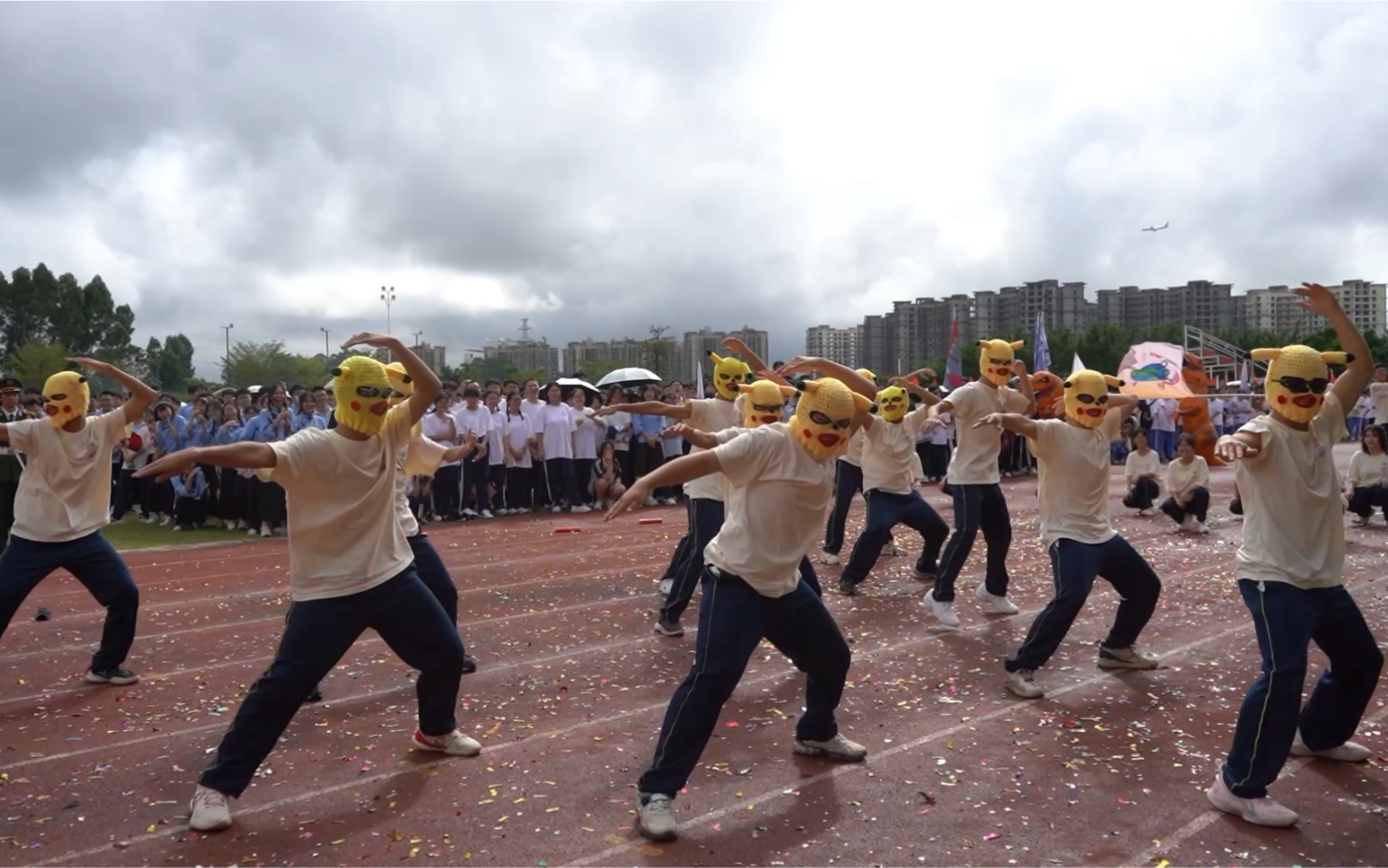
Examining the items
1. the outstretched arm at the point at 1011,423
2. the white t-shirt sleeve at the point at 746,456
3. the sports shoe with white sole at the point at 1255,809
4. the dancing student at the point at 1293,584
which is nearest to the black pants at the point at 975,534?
the outstretched arm at the point at 1011,423

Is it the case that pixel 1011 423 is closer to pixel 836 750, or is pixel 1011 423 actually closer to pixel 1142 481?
pixel 836 750

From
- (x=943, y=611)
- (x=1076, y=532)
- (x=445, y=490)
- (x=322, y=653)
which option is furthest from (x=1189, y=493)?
(x=322, y=653)

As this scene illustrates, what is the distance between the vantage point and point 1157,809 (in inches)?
193

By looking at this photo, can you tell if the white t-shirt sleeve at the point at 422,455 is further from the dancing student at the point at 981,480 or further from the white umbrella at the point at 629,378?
the white umbrella at the point at 629,378

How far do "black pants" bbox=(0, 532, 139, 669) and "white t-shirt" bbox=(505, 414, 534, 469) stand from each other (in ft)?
32.9

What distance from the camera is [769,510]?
4969 mm

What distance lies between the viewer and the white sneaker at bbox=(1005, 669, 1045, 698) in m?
6.59

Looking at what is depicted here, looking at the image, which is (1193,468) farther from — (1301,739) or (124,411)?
(124,411)

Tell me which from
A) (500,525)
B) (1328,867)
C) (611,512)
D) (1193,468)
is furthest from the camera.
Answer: (500,525)

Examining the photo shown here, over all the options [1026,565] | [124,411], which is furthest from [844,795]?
[1026,565]

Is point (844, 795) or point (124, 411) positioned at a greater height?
point (124, 411)

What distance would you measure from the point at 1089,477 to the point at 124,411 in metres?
6.55

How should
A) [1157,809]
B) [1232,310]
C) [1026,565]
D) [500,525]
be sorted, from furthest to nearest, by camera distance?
[1232,310], [500,525], [1026,565], [1157,809]

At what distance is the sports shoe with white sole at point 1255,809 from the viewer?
4.68 m
